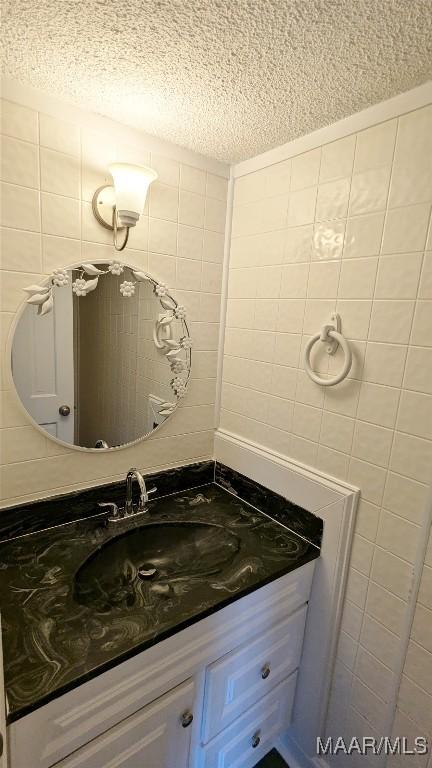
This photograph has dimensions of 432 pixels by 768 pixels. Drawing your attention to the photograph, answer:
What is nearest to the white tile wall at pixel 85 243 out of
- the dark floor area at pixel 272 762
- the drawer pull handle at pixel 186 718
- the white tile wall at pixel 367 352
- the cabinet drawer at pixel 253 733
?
the white tile wall at pixel 367 352

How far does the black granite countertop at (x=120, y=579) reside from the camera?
0.75 metres

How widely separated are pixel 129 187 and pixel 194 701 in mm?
1462

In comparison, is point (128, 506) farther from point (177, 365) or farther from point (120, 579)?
point (177, 365)

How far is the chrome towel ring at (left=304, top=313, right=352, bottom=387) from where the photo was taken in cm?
105

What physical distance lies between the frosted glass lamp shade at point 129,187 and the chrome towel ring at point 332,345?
684 mm

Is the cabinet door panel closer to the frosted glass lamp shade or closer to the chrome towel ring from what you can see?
the chrome towel ring

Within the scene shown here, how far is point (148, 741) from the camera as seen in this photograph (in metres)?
0.87

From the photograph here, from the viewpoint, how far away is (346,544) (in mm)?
1102

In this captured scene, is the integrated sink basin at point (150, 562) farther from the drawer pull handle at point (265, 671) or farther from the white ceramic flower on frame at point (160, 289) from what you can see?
the white ceramic flower on frame at point (160, 289)

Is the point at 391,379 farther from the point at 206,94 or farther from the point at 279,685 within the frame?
the point at 279,685

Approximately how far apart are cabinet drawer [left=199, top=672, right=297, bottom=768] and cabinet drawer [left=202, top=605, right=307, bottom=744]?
4 cm

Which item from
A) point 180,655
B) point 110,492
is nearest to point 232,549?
point 180,655

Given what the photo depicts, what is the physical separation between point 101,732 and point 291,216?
4.99 feet

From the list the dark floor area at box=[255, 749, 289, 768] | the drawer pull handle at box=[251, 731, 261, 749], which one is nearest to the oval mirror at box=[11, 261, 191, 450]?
the drawer pull handle at box=[251, 731, 261, 749]
